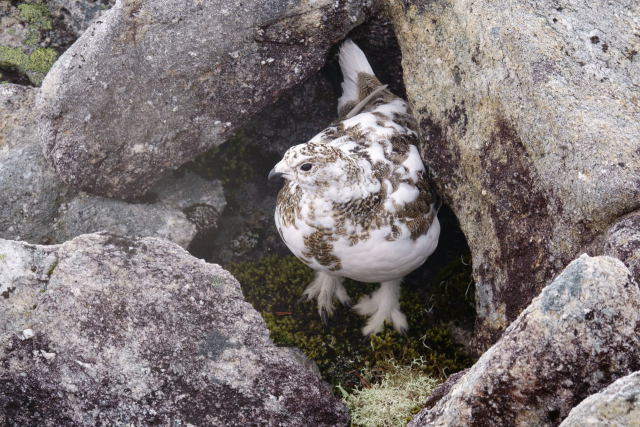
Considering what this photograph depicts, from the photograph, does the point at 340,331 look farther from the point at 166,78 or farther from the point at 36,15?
the point at 36,15

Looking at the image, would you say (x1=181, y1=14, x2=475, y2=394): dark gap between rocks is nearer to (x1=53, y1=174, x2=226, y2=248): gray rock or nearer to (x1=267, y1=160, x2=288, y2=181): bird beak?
(x1=53, y1=174, x2=226, y2=248): gray rock

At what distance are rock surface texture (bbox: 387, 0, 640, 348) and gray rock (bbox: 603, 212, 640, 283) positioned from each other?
0.12 m

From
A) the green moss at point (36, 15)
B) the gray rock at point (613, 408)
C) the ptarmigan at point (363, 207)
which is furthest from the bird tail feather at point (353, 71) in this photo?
the gray rock at point (613, 408)

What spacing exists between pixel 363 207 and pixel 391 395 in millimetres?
1285

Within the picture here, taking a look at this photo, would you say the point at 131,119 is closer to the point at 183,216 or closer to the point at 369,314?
the point at 183,216

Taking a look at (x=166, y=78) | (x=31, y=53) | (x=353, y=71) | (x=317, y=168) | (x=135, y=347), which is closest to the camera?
(x=135, y=347)

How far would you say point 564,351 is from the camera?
273 cm

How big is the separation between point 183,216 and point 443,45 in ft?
7.97

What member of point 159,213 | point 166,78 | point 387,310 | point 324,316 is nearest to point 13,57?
point 166,78

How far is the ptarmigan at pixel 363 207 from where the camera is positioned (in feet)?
15.2

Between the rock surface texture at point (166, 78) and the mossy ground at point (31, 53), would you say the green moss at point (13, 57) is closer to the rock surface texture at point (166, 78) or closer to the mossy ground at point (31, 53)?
the mossy ground at point (31, 53)

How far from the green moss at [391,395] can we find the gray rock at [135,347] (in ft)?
2.12

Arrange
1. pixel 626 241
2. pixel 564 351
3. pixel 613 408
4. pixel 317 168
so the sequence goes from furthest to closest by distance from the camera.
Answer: pixel 317 168
pixel 626 241
pixel 564 351
pixel 613 408

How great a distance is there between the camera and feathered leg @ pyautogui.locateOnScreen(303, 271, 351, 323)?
565 centimetres
